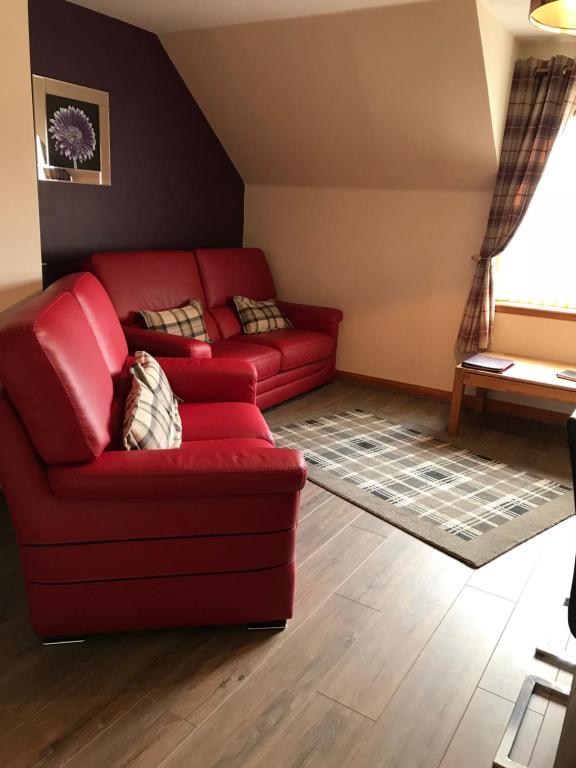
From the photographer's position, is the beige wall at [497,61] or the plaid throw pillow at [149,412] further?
the beige wall at [497,61]

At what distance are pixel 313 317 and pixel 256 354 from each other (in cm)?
91

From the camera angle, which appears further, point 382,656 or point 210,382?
point 210,382

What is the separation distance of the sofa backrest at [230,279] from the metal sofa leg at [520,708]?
294 centimetres

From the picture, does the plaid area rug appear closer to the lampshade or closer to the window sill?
the window sill

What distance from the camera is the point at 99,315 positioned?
250 cm

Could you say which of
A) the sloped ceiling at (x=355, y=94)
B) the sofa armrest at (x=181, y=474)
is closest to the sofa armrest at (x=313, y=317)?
the sloped ceiling at (x=355, y=94)

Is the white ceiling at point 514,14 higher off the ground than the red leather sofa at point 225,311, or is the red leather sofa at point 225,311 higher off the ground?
the white ceiling at point 514,14

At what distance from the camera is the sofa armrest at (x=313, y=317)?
4.47 meters

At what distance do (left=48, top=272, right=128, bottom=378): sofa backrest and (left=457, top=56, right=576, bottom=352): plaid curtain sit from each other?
8.02 feet

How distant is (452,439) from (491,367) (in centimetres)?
50

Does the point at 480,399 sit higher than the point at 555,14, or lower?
lower

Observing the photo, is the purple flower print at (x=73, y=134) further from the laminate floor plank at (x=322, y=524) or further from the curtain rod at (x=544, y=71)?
the curtain rod at (x=544, y=71)

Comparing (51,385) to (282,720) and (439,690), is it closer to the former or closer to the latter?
(282,720)

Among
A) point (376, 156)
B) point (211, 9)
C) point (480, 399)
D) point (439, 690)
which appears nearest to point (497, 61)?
point (376, 156)
